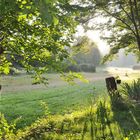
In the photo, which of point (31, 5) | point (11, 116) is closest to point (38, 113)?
point (11, 116)

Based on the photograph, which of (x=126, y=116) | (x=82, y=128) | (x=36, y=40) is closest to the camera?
(x=36, y=40)

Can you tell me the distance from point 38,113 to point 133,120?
5.90 metres

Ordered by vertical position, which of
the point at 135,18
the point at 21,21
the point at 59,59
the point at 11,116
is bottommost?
the point at 11,116

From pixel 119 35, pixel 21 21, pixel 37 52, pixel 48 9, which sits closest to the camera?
pixel 48 9

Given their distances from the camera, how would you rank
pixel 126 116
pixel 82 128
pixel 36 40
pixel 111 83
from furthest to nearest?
pixel 111 83 → pixel 126 116 → pixel 82 128 → pixel 36 40

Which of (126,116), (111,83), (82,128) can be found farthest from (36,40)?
(111,83)

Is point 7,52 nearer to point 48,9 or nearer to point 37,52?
point 37,52

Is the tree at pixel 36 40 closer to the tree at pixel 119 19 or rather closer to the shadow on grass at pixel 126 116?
the shadow on grass at pixel 126 116

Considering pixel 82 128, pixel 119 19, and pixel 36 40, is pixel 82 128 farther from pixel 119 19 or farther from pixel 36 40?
pixel 119 19

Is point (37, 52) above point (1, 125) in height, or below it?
above

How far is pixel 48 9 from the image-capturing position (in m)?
3.38

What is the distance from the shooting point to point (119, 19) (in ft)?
58.5

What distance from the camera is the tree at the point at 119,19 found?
1698 centimetres

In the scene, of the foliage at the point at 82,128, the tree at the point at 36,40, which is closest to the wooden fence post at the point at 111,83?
the foliage at the point at 82,128
